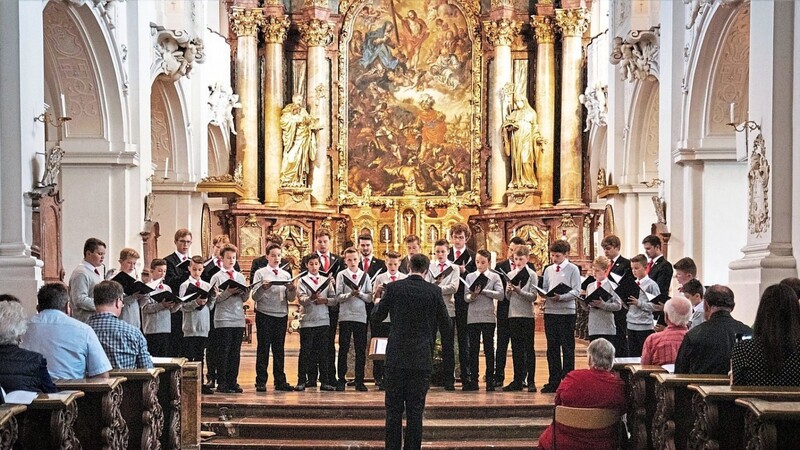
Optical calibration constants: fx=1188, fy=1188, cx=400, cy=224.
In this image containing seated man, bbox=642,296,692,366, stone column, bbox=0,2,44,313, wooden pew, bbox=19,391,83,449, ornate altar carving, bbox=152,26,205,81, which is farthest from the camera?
ornate altar carving, bbox=152,26,205,81

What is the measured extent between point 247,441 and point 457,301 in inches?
130

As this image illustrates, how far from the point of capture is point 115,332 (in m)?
8.71

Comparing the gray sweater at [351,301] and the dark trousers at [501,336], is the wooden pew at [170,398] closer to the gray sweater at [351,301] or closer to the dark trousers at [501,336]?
the gray sweater at [351,301]

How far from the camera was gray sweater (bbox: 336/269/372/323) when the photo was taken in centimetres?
1265

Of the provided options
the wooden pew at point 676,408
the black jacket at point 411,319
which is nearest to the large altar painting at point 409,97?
the black jacket at point 411,319

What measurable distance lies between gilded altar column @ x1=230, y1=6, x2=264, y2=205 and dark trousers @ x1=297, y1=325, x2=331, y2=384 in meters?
11.4

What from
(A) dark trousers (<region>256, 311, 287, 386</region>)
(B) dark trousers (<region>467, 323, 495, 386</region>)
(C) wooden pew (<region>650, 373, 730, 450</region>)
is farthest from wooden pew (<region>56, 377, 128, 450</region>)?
(B) dark trousers (<region>467, 323, 495, 386</region>)

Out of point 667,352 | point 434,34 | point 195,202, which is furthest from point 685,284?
point 434,34

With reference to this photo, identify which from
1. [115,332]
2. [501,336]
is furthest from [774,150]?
[115,332]

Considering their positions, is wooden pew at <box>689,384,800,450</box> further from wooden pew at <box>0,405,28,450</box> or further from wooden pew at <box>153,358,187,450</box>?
wooden pew at <box>153,358,187,450</box>

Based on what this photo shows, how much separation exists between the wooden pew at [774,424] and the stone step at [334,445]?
14.5 ft

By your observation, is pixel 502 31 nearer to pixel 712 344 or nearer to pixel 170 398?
pixel 170 398

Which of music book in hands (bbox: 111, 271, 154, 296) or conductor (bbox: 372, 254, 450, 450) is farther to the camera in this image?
music book in hands (bbox: 111, 271, 154, 296)

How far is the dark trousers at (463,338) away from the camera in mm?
12828
